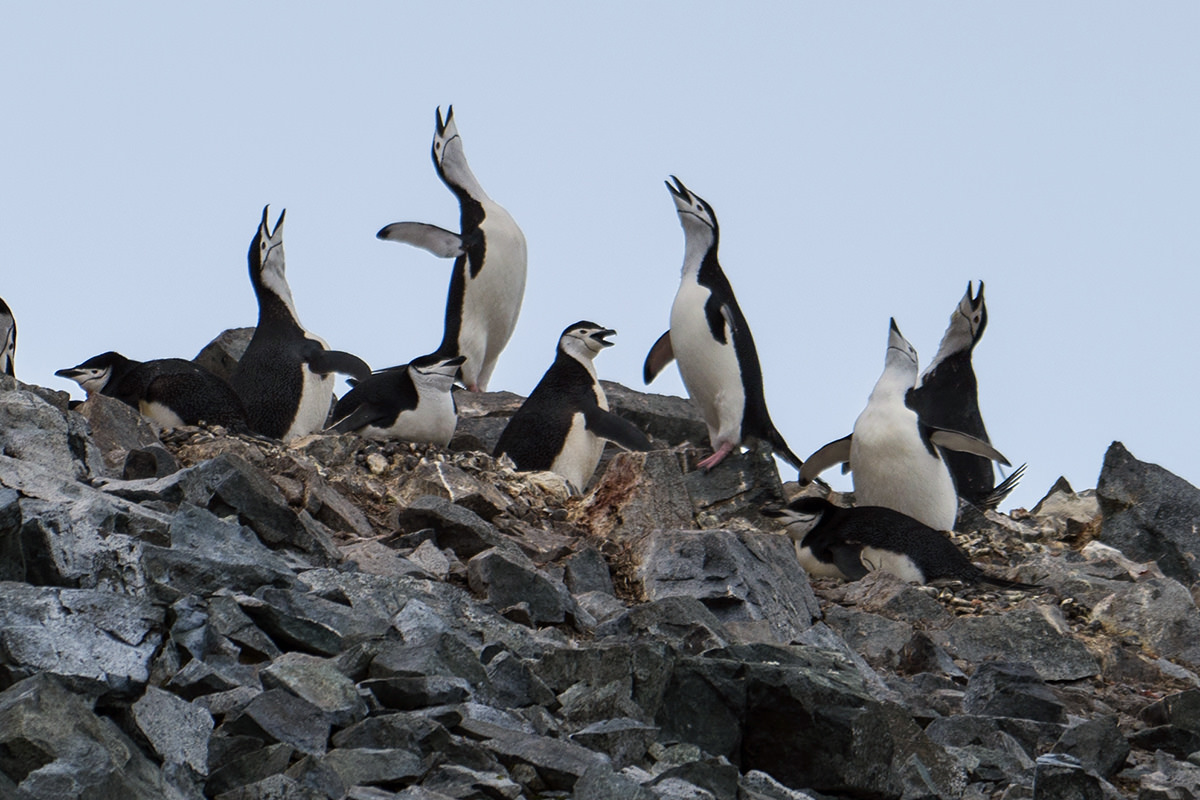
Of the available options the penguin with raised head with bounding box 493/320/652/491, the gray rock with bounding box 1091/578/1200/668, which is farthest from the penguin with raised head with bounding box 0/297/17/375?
the gray rock with bounding box 1091/578/1200/668

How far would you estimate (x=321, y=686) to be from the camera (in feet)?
12.0

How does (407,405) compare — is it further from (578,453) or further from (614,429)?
(614,429)

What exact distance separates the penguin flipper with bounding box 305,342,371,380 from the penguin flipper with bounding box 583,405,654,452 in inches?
57.5

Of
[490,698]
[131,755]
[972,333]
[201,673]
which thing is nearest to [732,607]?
[490,698]

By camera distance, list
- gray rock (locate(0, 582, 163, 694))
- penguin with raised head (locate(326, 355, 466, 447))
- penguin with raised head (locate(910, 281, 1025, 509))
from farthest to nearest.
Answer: penguin with raised head (locate(910, 281, 1025, 509))
penguin with raised head (locate(326, 355, 466, 447))
gray rock (locate(0, 582, 163, 694))

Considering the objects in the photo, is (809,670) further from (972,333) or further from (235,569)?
(972,333)

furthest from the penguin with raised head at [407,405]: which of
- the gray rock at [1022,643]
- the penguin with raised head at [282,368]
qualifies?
the gray rock at [1022,643]

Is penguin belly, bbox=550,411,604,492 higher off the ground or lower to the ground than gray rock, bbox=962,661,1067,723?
higher

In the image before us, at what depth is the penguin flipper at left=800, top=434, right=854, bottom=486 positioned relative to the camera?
10.2 m

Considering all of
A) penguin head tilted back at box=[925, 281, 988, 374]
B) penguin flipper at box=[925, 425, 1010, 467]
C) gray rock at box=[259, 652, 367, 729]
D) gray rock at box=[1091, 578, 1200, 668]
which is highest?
penguin head tilted back at box=[925, 281, 988, 374]

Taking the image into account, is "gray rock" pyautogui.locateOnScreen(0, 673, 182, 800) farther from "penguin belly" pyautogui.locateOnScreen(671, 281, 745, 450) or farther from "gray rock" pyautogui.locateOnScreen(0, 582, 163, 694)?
"penguin belly" pyautogui.locateOnScreen(671, 281, 745, 450)

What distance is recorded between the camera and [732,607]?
6.04m

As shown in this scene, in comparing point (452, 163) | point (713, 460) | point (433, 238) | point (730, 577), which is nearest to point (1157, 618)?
point (730, 577)

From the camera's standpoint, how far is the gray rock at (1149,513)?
965 cm
